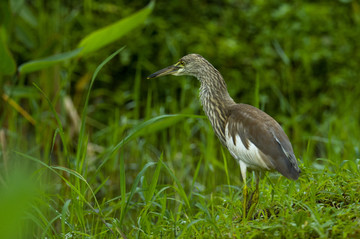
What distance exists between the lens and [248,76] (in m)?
6.57

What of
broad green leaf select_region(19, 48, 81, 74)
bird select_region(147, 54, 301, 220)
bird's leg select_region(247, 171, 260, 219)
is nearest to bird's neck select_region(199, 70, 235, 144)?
bird select_region(147, 54, 301, 220)

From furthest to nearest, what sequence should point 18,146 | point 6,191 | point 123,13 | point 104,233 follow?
point 123,13 → point 18,146 → point 104,233 → point 6,191

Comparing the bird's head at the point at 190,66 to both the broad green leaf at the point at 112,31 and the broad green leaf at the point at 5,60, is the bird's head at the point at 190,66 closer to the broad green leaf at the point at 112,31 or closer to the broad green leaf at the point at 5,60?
the broad green leaf at the point at 112,31

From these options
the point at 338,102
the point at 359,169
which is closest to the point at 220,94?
the point at 359,169

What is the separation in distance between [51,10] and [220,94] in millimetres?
3468

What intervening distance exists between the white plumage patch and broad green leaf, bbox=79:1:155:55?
1275mm

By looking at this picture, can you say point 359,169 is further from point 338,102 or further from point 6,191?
point 338,102

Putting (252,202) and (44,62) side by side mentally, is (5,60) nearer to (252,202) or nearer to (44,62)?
(44,62)

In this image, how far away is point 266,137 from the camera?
275cm

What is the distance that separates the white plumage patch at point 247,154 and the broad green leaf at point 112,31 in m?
1.27

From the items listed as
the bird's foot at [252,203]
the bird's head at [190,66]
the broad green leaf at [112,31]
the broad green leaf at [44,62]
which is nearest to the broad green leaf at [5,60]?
the broad green leaf at [44,62]

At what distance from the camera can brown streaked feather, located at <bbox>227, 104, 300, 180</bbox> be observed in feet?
8.61

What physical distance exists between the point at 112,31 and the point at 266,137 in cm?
164

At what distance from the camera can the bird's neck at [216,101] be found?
3242 mm
